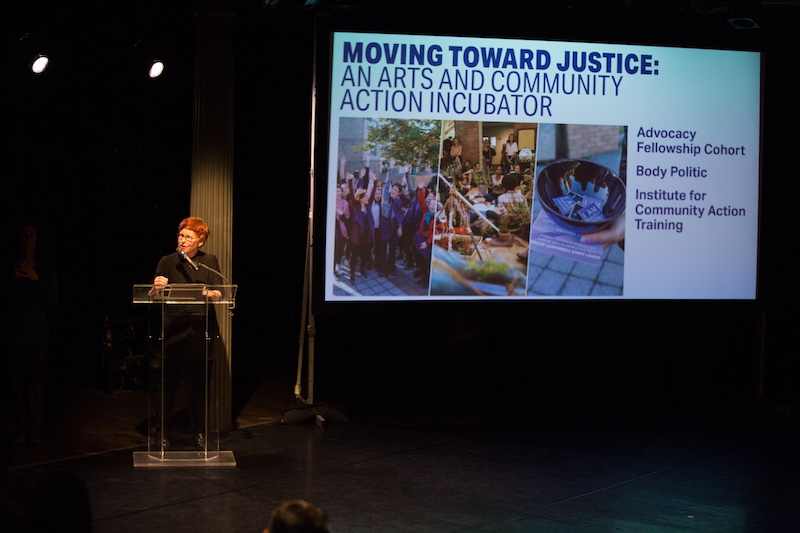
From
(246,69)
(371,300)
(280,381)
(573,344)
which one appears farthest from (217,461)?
(246,69)

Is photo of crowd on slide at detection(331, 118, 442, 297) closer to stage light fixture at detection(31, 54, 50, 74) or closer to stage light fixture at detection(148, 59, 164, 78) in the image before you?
stage light fixture at detection(148, 59, 164, 78)

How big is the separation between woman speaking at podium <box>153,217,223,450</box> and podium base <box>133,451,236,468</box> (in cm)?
10

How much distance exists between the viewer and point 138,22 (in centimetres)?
838

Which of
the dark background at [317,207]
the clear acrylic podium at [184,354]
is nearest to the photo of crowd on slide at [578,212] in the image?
the dark background at [317,207]

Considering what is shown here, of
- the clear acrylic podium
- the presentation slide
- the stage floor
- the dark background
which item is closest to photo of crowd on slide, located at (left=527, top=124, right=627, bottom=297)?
the presentation slide

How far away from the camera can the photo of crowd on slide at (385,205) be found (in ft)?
21.2

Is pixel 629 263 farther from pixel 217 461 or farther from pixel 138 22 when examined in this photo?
pixel 138 22

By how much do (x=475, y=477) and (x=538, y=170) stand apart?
92.5 inches

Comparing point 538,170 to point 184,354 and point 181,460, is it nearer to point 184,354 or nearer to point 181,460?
point 184,354

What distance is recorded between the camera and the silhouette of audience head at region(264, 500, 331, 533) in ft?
6.20

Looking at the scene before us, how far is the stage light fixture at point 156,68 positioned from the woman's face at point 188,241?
2.31m

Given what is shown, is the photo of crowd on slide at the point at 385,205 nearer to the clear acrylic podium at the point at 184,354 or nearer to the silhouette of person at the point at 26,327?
the clear acrylic podium at the point at 184,354

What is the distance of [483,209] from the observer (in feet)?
21.7

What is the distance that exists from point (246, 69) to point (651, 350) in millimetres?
5308
